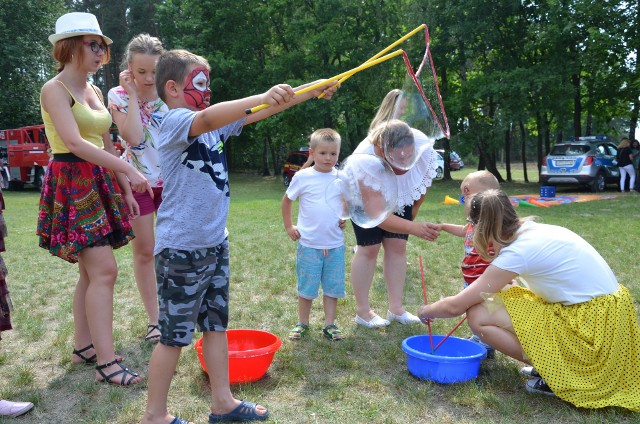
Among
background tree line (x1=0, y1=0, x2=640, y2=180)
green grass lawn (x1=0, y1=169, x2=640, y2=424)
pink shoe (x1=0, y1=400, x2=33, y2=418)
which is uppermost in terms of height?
background tree line (x1=0, y1=0, x2=640, y2=180)

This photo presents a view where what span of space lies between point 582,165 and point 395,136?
14837 millimetres

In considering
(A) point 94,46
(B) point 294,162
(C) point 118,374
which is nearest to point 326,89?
(A) point 94,46

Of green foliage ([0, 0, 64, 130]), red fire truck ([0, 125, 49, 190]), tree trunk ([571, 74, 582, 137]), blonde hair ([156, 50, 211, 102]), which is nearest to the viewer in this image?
blonde hair ([156, 50, 211, 102])

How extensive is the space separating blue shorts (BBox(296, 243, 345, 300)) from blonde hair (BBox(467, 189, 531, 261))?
51.2 inches

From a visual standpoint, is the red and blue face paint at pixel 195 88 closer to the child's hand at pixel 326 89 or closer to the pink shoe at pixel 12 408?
the child's hand at pixel 326 89

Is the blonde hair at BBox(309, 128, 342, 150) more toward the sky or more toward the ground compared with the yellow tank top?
more toward the ground

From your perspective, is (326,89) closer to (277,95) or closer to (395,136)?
(277,95)

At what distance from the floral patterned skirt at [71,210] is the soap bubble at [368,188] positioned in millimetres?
1396

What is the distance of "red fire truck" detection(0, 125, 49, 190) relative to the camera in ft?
66.2

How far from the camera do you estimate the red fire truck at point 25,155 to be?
2017 centimetres

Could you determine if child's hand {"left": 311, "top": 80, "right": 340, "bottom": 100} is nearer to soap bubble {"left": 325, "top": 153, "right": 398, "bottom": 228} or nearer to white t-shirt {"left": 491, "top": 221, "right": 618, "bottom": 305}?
soap bubble {"left": 325, "top": 153, "right": 398, "bottom": 228}

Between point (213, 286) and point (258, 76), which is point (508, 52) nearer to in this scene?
point (258, 76)

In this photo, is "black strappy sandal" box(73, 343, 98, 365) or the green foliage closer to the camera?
"black strappy sandal" box(73, 343, 98, 365)

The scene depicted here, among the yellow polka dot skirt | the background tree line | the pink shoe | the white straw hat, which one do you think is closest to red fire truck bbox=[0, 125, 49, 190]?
the background tree line
